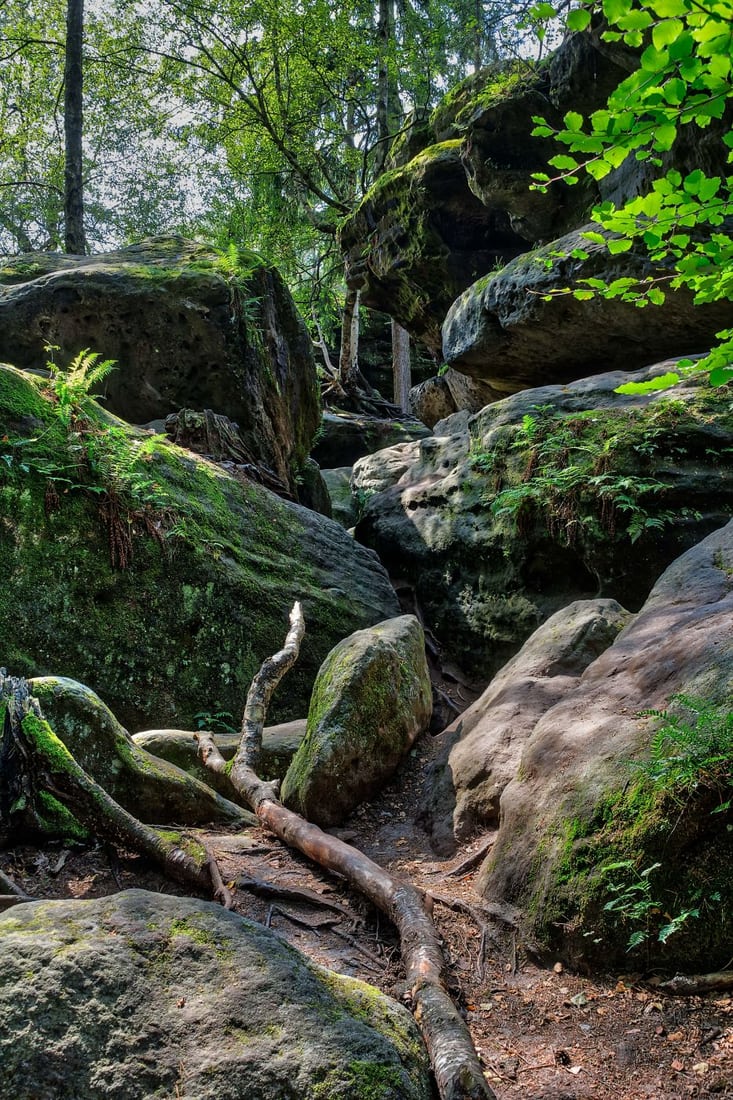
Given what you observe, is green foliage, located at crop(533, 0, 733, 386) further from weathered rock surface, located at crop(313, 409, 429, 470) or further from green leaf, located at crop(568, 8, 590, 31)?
weathered rock surface, located at crop(313, 409, 429, 470)


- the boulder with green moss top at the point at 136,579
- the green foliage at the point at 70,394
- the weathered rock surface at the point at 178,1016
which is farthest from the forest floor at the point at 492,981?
the green foliage at the point at 70,394

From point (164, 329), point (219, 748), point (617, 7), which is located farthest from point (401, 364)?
point (617, 7)

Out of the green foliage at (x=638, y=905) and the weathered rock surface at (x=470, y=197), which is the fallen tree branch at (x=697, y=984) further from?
the weathered rock surface at (x=470, y=197)

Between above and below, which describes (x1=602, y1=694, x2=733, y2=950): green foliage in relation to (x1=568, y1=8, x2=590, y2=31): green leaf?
below

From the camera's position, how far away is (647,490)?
8.14 meters

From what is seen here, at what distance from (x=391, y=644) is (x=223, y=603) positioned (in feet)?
8.61

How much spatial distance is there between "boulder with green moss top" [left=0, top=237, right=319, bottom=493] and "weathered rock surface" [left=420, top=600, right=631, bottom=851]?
657 cm

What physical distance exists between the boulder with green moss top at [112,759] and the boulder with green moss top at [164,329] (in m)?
6.99

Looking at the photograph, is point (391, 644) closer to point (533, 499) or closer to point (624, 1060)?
point (533, 499)

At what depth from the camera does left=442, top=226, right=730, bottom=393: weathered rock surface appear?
33.7 feet

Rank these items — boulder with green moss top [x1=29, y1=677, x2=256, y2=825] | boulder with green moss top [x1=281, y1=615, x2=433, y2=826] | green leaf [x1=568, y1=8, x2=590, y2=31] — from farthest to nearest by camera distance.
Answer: boulder with green moss top [x1=281, y1=615, x2=433, y2=826], boulder with green moss top [x1=29, y1=677, x2=256, y2=825], green leaf [x1=568, y1=8, x2=590, y2=31]

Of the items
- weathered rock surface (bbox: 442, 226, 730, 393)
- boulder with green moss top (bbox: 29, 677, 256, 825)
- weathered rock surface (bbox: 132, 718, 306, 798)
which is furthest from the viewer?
weathered rock surface (bbox: 442, 226, 730, 393)

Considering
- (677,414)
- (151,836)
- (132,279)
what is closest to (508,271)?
(677,414)

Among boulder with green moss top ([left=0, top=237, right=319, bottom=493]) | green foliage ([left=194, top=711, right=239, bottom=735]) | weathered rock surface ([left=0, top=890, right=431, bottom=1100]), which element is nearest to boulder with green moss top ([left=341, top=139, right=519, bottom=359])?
boulder with green moss top ([left=0, top=237, right=319, bottom=493])
